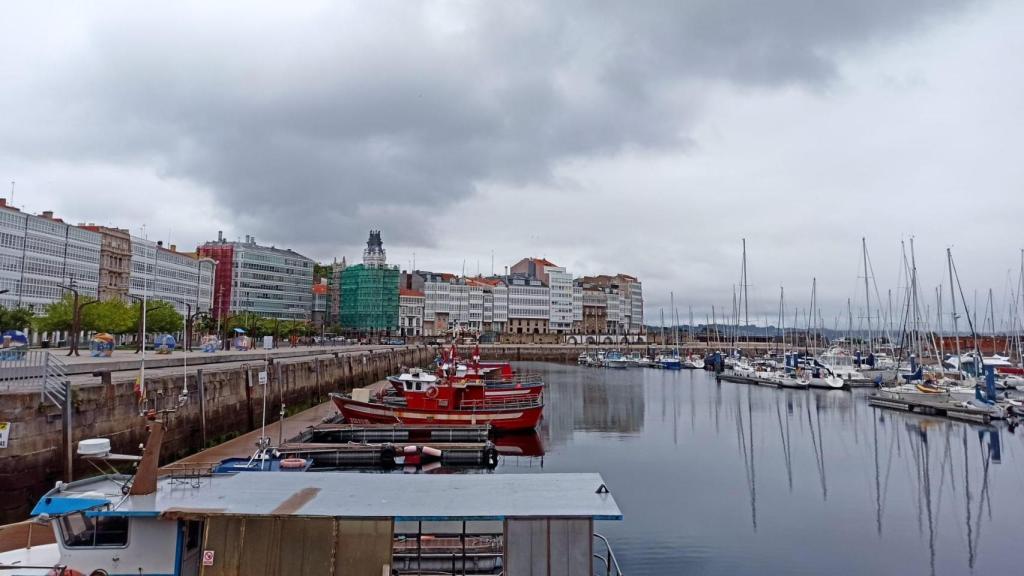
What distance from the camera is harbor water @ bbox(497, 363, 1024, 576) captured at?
69.7 ft

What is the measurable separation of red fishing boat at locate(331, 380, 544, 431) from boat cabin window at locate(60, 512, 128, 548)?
28245 mm

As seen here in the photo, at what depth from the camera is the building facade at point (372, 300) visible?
159012mm

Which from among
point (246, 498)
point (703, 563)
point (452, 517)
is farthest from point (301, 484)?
point (703, 563)

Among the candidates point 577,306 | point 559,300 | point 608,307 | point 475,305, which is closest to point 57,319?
point 475,305

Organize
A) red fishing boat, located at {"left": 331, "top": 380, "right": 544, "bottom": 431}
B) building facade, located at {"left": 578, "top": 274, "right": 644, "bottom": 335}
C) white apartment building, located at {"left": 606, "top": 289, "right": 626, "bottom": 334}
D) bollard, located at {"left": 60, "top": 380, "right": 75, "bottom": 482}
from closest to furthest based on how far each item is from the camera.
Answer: bollard, located at {"left": 60, "top": 380, "right": 75, "bottom": 482}, red fishing boat, located at {"left": 331, "top": 380, "right": 544, "bottom": 431}, building facade, located at {"left": 578, "top": 274, "right": 644, "bottom": 335}, white apartment building, located at {"left": 606, "top": 289, "right": 626, "bottom": 334}

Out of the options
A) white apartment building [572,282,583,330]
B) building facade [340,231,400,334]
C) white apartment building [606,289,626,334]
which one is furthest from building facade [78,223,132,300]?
white apartment building [606,289,626,334]

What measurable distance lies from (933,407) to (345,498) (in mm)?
55753

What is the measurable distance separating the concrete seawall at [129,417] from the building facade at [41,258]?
51684 mm

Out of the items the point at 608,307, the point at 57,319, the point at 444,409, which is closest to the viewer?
Result: the point at 444,409

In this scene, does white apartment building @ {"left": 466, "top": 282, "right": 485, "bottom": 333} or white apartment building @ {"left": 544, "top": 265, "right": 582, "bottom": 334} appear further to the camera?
white apartment building @ {"left": 544, "top": 265, "right": 582, "bottom": 334}

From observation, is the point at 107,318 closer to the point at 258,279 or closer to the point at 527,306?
the point at 258,279

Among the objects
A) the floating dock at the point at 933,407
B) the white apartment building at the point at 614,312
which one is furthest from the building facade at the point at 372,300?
the floating dock at the point at 933,407

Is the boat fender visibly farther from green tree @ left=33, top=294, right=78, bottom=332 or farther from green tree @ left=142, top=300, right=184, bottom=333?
green tree @ left=142, top=300, right=184, bottom=333

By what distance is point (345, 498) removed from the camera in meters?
12.0
